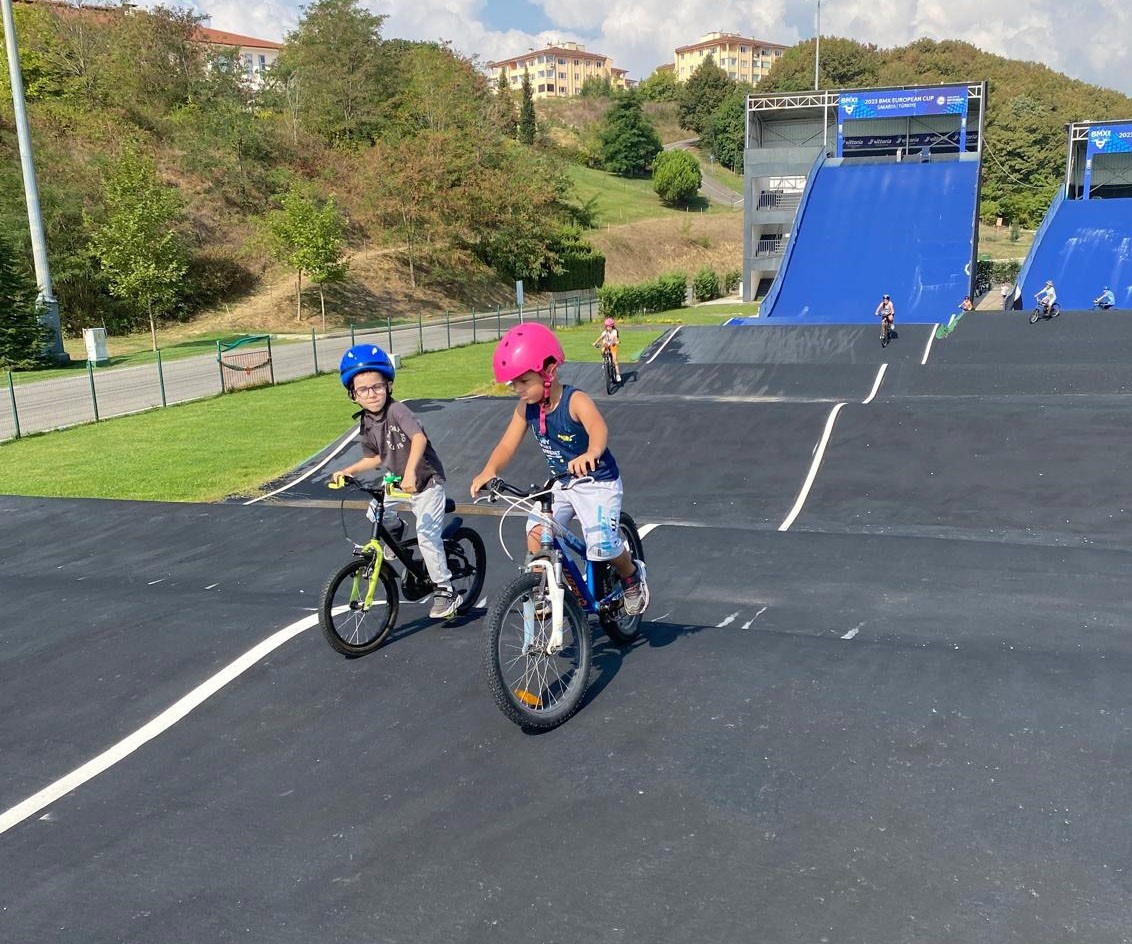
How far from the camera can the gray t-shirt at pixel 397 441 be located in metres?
5.66

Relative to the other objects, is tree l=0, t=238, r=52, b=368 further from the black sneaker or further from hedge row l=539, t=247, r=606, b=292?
hedge row l=539, t=247, r=606, b=292

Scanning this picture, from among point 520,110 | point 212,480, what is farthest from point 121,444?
point 520,110

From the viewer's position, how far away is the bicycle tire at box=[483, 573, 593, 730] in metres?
4.08

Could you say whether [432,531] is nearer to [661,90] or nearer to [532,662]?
[532,662]

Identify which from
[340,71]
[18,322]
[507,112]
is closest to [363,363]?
[18,322]

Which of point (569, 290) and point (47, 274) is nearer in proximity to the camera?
point (47, 274)

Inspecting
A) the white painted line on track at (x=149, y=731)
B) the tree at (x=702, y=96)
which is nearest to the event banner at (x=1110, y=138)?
the white painted line on track at (x=149, y=731)

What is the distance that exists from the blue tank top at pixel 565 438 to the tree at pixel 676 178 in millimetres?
93752

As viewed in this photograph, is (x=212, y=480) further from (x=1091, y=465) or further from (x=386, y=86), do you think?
(x=386, y=86)

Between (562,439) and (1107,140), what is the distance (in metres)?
55.9

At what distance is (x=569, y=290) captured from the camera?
2697 inches

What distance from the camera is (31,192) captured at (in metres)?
30.1

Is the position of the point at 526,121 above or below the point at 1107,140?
above

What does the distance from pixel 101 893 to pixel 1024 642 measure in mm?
5350
